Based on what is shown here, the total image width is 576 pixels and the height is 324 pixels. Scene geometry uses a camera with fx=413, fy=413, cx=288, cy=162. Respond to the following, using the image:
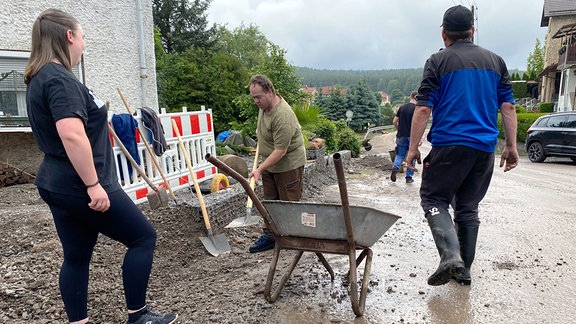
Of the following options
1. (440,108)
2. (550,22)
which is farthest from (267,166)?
(550,22)

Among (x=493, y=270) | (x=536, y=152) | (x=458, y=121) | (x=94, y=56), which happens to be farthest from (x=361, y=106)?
(x=458, y=121)

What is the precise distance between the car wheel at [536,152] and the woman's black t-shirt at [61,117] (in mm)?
14184

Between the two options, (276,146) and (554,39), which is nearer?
(276,146)

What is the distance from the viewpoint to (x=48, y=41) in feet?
7.20

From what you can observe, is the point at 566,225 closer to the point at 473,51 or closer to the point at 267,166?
the point at 473,51

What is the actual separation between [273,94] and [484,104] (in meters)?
1.89

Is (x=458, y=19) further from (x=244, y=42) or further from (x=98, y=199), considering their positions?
(x=244, y=42)

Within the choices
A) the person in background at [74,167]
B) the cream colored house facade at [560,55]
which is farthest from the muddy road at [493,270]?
the cream colored house facade at [560,55]

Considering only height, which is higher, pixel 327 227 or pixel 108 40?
pixel 108 40

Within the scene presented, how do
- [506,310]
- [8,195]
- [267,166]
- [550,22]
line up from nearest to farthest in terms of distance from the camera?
1. [506,310]
2. [267,166]
3. [8,195]
4. [550,22]

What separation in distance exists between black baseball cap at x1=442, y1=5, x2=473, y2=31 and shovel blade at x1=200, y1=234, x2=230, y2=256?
9.88 ft

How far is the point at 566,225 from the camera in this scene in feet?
17.3

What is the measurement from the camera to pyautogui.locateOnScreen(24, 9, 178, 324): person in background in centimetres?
208

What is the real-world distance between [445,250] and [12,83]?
294 inches
